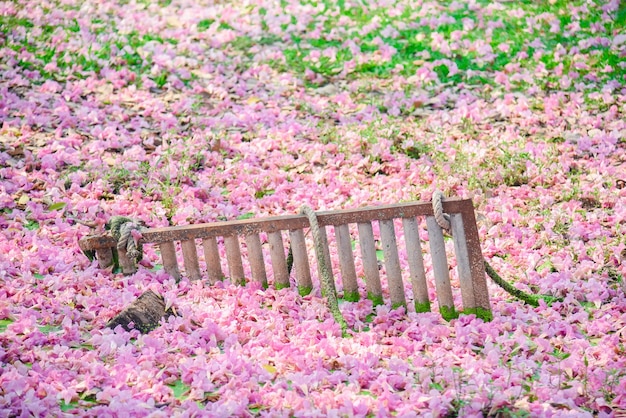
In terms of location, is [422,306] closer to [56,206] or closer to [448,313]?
[448,313]

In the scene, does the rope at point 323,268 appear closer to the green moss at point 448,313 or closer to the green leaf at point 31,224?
the green moss at point 448,313

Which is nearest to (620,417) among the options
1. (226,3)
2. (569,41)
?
(569,41)

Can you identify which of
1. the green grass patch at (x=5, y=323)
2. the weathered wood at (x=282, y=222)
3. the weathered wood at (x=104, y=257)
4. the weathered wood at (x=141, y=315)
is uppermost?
the weathered wood at (x=282, y=222)

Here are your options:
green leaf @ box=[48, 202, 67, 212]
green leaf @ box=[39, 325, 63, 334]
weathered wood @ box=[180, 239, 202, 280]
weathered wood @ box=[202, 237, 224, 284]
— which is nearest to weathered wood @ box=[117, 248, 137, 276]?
weathered wood @ box=[180, 239, 202, 280]

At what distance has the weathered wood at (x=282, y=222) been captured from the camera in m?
4.18

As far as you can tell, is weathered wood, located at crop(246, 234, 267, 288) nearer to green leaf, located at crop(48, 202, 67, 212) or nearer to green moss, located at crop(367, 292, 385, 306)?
green moss, located at crop(367, 292, 385, 306)

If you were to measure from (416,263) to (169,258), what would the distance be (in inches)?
69.3

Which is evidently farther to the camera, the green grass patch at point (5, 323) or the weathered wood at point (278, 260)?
the weathered wood at point (278, 260)

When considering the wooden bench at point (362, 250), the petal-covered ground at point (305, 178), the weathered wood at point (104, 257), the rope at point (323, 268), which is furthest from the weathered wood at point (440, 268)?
the weathered wood at point (104, 257)

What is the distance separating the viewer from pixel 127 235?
4543 millimetres

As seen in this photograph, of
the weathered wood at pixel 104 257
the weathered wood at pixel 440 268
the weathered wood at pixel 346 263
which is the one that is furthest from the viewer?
the weathered wood at pixel 104 257

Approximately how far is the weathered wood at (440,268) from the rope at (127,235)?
2048 millimetres

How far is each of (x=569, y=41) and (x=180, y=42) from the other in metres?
5.69

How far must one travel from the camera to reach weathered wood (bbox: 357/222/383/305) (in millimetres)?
4273
